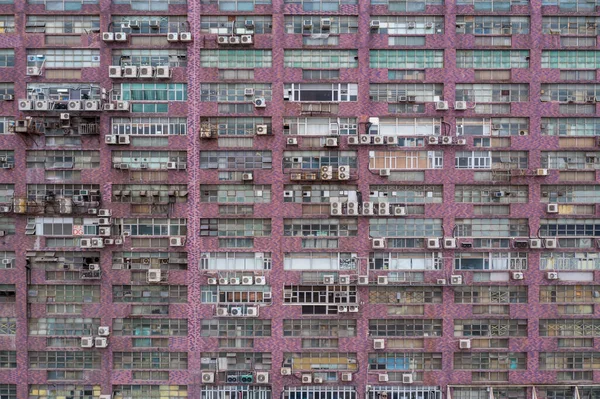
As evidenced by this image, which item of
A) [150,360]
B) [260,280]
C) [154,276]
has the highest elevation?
[154,276]

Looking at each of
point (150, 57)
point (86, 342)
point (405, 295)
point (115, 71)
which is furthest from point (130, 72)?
point (405, 295)

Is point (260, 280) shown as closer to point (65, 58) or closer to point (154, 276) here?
point (154, 276)

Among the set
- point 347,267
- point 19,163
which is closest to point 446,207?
point 347,267

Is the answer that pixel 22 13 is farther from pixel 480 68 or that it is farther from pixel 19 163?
pixel 480 68

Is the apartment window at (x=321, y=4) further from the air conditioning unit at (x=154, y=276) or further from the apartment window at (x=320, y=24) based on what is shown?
the air conditioning unit at (x=154, y=276)

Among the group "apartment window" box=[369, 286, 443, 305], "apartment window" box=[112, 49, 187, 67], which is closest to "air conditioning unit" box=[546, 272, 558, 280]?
"apartment window" box=[369, 286, 443, 305]

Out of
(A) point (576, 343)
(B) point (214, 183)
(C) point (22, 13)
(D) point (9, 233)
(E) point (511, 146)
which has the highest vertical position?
(C) point (22, 13)

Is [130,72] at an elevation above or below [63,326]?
above
